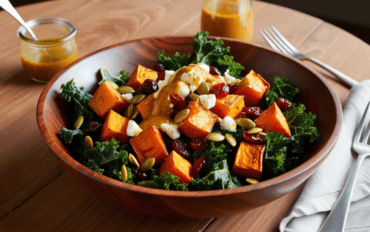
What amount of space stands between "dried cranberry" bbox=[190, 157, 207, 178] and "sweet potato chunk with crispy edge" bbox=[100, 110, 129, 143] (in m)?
0.31

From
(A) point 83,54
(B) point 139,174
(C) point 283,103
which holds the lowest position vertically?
(A) point 83,54

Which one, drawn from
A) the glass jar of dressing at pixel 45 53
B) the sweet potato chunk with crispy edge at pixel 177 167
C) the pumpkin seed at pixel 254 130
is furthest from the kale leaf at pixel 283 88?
the glass jar of dressing at pixel 45 53

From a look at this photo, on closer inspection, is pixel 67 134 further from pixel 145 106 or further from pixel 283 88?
pixel 283 88

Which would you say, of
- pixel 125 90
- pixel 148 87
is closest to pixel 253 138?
pixel 148 87

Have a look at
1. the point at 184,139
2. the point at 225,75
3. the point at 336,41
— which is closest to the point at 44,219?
the point at 184,139

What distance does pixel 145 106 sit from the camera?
1.60 metres

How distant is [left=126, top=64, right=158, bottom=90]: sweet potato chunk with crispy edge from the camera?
5.76 ft

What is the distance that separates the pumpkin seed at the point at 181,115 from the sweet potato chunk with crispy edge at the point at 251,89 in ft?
0.96

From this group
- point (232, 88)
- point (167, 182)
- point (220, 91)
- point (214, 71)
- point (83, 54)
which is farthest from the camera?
point (83, 54)

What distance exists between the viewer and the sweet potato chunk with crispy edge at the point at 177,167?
1327 millimetres

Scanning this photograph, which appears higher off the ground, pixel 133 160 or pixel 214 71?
pixel 214 71

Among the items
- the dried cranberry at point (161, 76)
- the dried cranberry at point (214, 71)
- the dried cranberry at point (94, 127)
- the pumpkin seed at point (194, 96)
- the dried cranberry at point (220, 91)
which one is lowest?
the dried cranberry at point (94, 127)

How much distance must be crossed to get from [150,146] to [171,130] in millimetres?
111

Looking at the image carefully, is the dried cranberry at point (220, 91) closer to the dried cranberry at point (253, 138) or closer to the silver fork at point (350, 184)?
the dried cranberry at point (253, 138)
